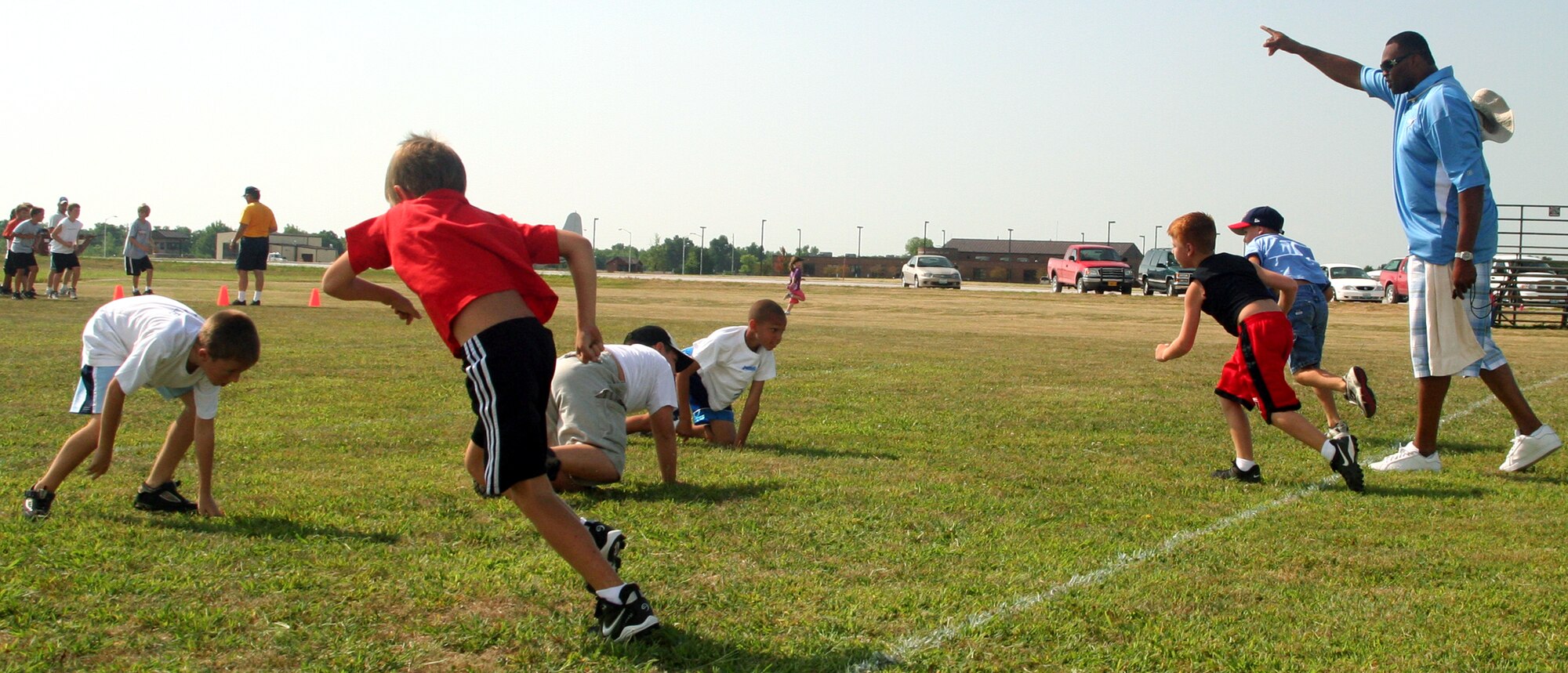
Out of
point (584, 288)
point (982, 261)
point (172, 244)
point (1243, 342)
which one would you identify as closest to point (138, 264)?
point (1243, 342)

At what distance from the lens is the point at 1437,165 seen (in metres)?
6.53

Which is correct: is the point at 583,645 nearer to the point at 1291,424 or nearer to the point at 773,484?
the point at 773,484

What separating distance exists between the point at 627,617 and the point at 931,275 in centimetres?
4627

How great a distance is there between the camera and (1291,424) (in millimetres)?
6094

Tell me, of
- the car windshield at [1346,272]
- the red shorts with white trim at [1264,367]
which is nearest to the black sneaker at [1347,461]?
the red shorts with white trim at [1264,367]

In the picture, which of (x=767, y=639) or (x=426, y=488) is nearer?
(x=767, y=639)

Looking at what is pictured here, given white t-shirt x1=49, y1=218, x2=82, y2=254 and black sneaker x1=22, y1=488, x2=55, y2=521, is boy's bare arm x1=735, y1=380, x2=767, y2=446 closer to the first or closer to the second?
black sneaker x1=22, y1=488, x2=55, y2=521

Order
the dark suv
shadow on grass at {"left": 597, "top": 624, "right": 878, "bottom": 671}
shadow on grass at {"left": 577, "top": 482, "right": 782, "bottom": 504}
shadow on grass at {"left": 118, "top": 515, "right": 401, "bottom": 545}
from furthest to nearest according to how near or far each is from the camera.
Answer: the dark suv
shadow on grass at {"left": 577, "top": 482, "right": 782, "bottom": 504}
shadow on grass at {"left": 118, "top": 515, "right": 401, "bottom": 545}
shadow on grass at {"left": 597, "top": 624, "right": 878, "bottom": 671}

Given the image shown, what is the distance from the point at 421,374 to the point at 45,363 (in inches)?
122

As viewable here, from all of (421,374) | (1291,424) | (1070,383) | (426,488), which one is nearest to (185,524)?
(426,488)

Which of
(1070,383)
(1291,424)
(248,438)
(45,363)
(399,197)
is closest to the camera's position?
(399,197)

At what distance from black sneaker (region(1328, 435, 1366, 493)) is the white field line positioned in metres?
0.16

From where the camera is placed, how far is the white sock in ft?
11.0

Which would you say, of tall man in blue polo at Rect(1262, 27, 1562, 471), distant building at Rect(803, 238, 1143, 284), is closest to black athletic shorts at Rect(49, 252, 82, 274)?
tall man in blue polo at Rect(1262, 27, 1562, 471)
